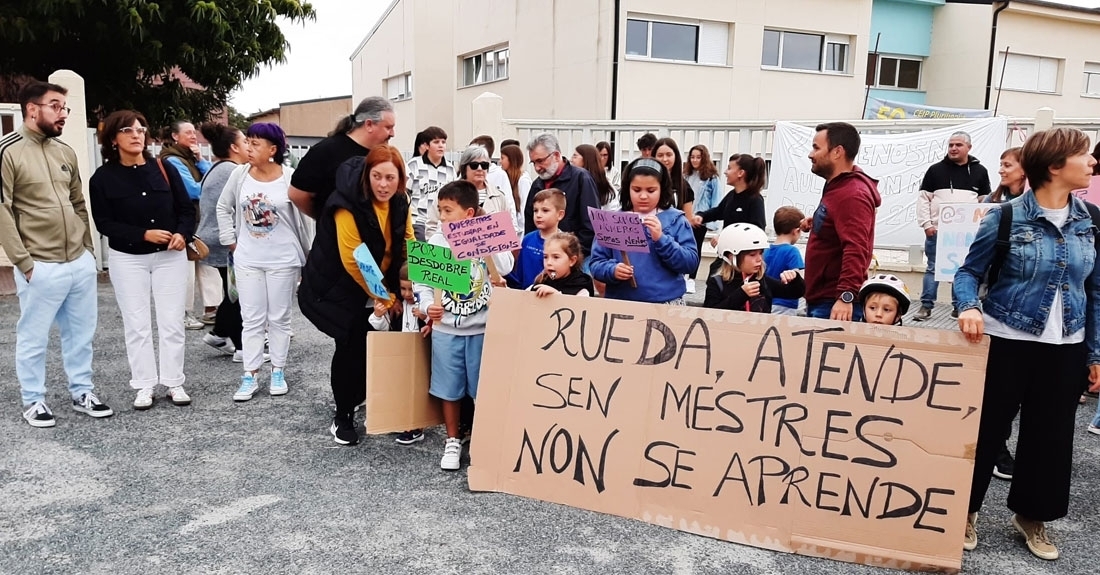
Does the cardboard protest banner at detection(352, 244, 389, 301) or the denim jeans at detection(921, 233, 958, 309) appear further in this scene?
the denim jeans at detection(921, 233, 958, 309)

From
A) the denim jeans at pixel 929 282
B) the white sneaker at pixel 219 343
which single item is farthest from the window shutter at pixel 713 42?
the white sneaker at pixel 219 343

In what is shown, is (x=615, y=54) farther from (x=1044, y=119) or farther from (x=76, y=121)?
(x=76, y=121)

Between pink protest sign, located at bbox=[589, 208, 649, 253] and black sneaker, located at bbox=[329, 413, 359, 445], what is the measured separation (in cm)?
178

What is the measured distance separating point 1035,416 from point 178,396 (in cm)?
483

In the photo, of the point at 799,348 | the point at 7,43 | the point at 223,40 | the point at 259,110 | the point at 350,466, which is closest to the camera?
the point at 799,348

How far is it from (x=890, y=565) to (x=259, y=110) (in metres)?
47.5

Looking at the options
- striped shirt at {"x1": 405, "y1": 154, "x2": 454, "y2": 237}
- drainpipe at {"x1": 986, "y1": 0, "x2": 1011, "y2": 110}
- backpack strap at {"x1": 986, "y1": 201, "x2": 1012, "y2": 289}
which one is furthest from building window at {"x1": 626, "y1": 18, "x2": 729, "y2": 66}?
backpack strap at {"x1": 986, "y1": 201, "x2": 1012, "y2": 289}

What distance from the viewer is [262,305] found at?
16.6 ft

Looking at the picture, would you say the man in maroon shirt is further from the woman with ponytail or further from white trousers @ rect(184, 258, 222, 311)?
white trousers @ rect(184, 258, 222, 311)

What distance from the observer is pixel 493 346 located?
3.69 metres

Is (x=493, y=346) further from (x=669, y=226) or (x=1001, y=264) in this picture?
(x=1001, y=264)

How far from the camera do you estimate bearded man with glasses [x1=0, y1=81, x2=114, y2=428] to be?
434 cm

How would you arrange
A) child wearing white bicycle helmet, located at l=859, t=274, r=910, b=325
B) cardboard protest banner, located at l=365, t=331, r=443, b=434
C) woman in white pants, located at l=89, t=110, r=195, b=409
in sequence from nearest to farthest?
child wearing white bicycle helmet, located at l=859, t=274, r=910, b=325 → cardboard protest banner, located at l=365, t=331, r=443, b=434 → woman in white pants, located at l=89, t=110, r=195, b=409

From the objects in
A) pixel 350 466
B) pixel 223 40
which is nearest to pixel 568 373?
pixel 350 466
